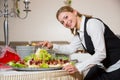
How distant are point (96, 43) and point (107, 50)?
0.19 metres

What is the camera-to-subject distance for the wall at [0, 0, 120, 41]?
12.8 ft

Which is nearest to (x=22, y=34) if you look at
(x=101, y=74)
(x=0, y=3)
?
(x=0, y=3)

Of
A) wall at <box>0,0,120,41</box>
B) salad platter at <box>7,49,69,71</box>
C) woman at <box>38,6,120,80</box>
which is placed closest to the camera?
salad platter at <box>7,49,69,71</box>

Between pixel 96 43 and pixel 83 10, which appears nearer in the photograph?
pixel 96 43

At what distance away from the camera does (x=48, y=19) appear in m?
4.10

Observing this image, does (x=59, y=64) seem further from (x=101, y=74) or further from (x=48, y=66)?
(x=101, y=74)

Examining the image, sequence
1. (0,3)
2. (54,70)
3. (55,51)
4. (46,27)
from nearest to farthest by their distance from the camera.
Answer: (54,70) → (55,51) → (0,3) → (46,27)

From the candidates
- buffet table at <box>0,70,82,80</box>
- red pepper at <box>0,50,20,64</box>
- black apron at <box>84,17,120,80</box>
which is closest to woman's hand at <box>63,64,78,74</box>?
buffet table at <box>0,70,82,80</box>

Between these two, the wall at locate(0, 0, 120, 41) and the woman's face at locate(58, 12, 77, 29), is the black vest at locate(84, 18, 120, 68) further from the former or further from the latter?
the wall at locate(0, 0, 120, 41)

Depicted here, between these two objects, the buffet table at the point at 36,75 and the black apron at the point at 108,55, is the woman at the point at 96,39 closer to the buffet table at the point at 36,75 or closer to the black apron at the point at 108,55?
the black apron at the point at 108,55

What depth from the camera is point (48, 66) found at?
1.62 meters

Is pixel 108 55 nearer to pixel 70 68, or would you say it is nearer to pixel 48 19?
pixel 70 68

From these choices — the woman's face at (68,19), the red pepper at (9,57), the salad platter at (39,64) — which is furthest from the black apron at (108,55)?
the red pepper at (9,57)

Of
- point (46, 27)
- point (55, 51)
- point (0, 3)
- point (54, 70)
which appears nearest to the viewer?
point (54, 70)
